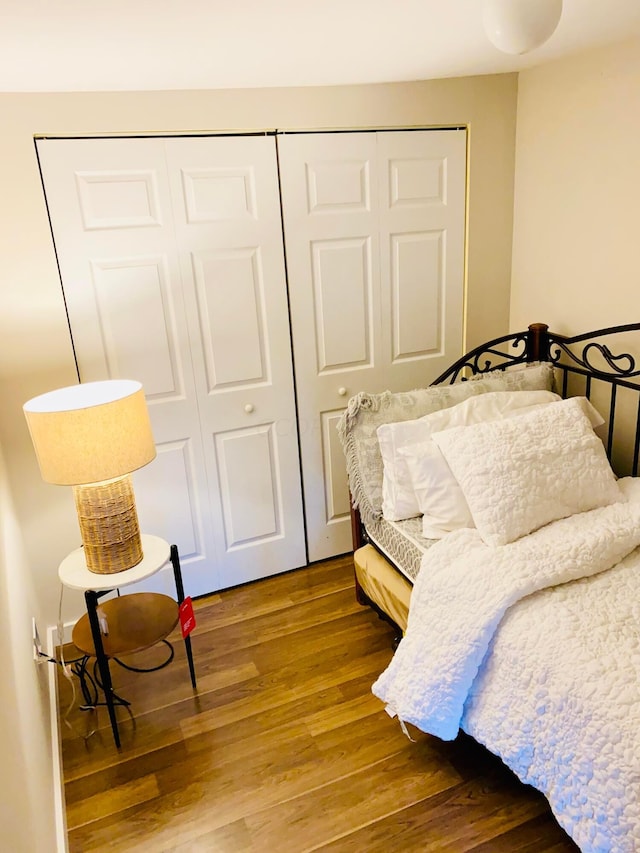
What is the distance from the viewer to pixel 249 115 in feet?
7.36

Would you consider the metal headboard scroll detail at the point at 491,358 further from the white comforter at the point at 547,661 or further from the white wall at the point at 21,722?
the white wall at the point at 21,722

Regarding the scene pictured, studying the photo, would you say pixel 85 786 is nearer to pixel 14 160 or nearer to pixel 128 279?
pixel 128 279

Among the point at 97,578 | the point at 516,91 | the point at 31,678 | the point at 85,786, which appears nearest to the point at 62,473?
the point at 97,578

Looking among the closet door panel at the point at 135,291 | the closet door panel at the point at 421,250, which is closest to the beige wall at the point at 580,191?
the closet door panel at the point at 421,250

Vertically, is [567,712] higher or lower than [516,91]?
lower

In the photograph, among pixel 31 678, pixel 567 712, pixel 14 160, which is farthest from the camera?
pixel 14 160

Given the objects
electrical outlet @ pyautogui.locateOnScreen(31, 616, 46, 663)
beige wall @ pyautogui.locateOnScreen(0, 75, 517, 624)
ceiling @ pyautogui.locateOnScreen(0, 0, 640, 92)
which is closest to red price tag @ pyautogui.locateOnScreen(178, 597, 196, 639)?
electrical outlet @ pyautogui.locateOnScreen(31, 616, 46, 663)

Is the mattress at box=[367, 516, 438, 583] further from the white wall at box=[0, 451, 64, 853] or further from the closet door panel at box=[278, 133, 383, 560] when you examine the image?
the white wall at box=[0, 451, 64, 853]

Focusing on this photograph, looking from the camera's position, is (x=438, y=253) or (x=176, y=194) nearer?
(x=176, y=194)

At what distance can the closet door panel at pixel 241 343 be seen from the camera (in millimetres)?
2271

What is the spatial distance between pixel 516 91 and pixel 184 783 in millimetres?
2826

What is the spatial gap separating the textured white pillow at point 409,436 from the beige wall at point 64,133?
0.99m

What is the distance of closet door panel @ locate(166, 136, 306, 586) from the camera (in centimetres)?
227

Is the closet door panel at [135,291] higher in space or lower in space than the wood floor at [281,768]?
higher
